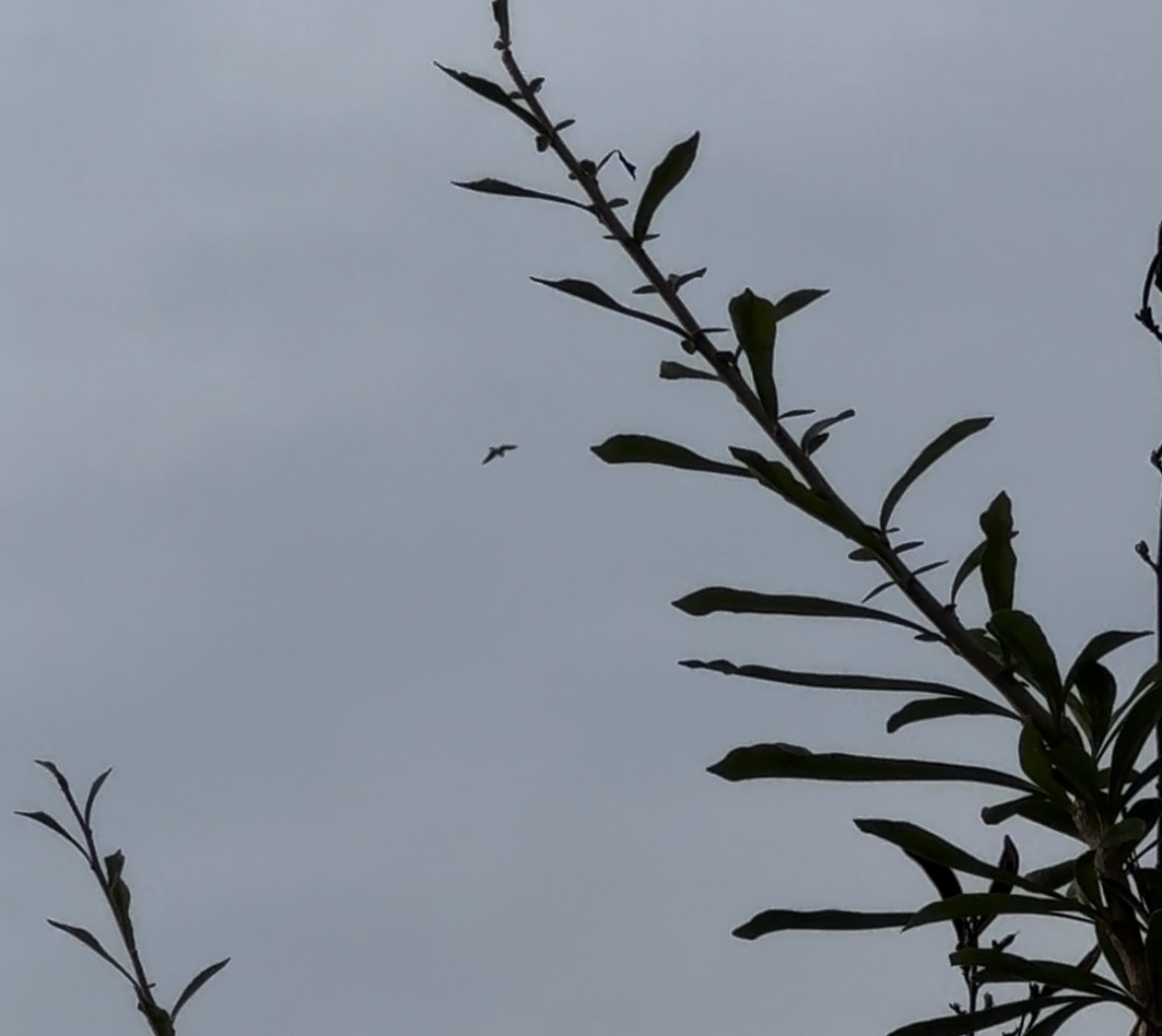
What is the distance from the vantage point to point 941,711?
1.74 m

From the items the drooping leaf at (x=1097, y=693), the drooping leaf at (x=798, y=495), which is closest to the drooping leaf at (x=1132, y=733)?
the drooping leaf at (x=1097, y=693)

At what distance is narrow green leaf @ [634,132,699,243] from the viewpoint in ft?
5.67

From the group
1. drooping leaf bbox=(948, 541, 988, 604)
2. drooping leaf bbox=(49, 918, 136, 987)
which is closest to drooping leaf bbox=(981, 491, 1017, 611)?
drooping leaf bbox=(948, 541, 988, 604)

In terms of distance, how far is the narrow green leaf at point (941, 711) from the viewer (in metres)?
1.69

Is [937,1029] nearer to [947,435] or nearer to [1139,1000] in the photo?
[1139,1000]

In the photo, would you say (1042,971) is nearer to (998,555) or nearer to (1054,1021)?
(1054,1021)

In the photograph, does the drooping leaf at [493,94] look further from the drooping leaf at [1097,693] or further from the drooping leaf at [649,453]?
the drooping leaf at [1097,693]

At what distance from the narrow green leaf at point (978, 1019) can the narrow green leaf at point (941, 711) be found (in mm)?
295

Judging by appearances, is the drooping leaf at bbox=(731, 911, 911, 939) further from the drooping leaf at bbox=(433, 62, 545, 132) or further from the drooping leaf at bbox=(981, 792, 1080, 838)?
the drooping leaf at bbox=(433, 62, 545, 132)

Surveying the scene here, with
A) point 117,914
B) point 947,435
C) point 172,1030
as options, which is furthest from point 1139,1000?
point 117,914

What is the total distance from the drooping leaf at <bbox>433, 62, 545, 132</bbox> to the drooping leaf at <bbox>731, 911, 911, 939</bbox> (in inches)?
35.0

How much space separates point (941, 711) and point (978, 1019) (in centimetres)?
32

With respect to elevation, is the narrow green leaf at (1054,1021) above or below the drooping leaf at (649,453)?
below

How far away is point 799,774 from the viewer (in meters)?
1.73
